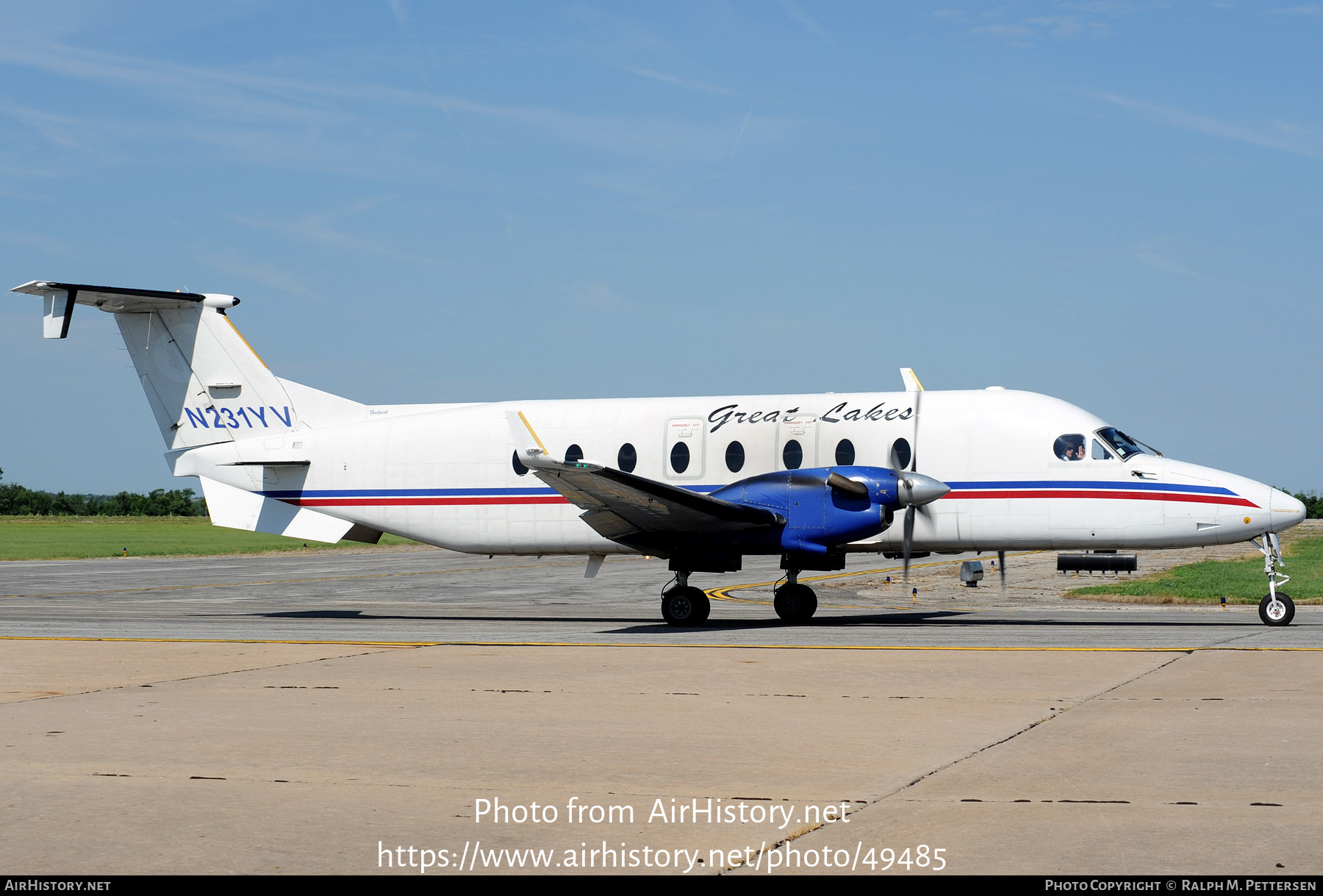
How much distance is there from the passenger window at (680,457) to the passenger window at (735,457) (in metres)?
0.76

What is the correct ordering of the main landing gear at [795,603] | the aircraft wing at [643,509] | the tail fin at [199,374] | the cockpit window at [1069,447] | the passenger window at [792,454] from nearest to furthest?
1. the aircraft wing at [643,509]
2. the cockpit window at [1069,447]
3. the main landing gear at [795,603]
4. the passenger window at [792,454]
5. the tail fin at [199,374]

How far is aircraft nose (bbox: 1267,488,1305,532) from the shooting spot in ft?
60.2

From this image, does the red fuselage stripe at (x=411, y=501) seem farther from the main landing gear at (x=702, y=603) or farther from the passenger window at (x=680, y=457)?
the main landing gear at (x=702, y=603)

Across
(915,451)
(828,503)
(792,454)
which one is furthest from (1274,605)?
(792,454)

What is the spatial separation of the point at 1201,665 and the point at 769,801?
8096 millimetres

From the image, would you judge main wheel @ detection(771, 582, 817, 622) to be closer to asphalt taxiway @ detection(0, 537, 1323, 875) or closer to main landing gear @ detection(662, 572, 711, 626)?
asphalt taxiway @ detection(0, 537, 1323, 875)

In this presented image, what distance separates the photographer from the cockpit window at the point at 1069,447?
19297 millimetres

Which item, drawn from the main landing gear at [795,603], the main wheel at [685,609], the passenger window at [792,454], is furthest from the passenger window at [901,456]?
the main wheel at [685,609]

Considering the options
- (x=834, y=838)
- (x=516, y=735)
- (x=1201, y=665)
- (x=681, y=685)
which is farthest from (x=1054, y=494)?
(x=834, y=838)

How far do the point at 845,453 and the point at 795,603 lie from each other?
2.71m

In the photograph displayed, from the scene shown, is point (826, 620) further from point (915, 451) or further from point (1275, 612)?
point (1275, 612)

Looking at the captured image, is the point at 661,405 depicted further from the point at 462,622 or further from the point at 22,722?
the point at 22,722

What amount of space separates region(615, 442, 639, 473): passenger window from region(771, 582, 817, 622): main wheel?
11.5ft

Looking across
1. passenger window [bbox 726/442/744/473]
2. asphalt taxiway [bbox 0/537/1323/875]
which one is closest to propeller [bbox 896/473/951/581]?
asphalt taxiway [bbox 0/537/1323/875]
